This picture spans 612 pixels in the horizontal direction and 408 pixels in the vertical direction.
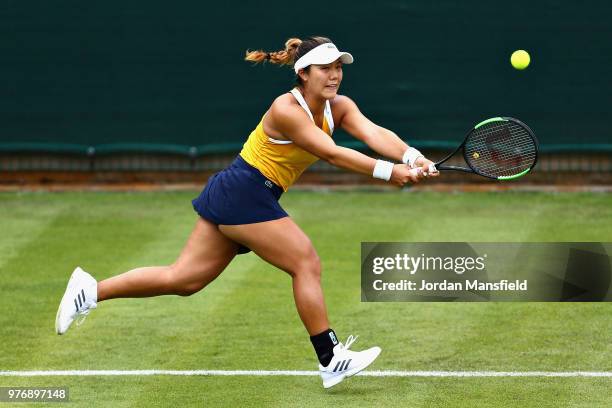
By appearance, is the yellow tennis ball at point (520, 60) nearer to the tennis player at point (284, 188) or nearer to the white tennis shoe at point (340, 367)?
the tennis player at point (284, 188)

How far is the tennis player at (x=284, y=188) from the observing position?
655 centimetres

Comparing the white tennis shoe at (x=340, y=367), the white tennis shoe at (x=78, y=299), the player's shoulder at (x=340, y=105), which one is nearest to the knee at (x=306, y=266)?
the white tennis shoe at (x=340, y=367)

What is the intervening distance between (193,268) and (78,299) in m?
0.69

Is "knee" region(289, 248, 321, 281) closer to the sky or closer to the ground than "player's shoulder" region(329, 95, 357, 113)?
closer to the ground

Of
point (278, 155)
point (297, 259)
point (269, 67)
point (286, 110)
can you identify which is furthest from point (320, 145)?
point (269, 67)

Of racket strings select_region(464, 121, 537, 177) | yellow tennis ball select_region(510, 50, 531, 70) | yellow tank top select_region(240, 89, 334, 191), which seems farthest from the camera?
yellow tennis ball select_region(510, 50, 531, 70)

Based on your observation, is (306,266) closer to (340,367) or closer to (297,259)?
(297,259)

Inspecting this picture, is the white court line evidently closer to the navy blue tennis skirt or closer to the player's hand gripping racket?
the navy blue tennis skirt

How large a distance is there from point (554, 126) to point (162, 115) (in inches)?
144

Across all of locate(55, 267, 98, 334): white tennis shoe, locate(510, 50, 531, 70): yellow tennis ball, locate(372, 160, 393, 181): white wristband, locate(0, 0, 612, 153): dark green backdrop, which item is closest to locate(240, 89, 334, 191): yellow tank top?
locate(372, 160, 393, 181): white wristband

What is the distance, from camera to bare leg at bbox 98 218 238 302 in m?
6.84

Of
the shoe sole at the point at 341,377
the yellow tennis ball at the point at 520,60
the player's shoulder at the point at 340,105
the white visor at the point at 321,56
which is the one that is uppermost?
the white visor at the point at 321,56

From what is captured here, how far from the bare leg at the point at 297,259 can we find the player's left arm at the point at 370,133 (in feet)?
2.07

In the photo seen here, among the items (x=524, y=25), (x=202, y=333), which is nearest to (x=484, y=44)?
(x=524, y=25)
